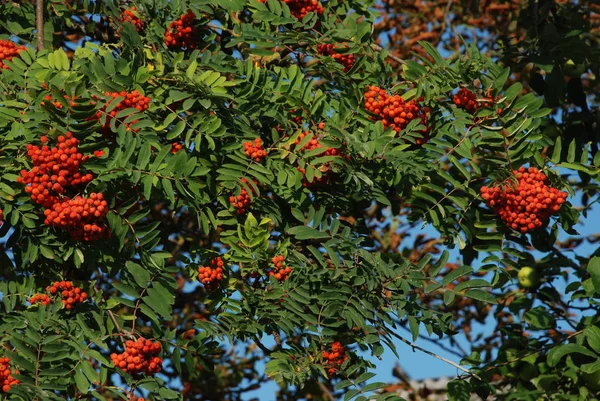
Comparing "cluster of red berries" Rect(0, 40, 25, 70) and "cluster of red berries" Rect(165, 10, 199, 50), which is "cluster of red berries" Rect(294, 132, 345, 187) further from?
"cluster of red berries" Rect(0, 40, 25, 70)

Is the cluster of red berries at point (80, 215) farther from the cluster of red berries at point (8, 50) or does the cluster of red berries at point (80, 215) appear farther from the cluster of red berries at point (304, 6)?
the cluster of red berries at point (304, 6)

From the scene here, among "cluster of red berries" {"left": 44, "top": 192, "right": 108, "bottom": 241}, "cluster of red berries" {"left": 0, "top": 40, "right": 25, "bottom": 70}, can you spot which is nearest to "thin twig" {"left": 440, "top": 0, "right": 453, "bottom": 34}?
"cluster of red berries" {"left": 0, "top": 40, "right": 25, "bottom": 70}

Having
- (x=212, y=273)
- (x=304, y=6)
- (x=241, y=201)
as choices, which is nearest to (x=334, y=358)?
(x=212, y=273)

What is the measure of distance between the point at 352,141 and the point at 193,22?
106cm

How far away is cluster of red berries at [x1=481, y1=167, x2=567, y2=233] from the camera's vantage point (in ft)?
12.4

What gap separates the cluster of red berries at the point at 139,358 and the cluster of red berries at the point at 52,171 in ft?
1.93

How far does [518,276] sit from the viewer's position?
17.3 feet

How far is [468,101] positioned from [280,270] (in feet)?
3.43

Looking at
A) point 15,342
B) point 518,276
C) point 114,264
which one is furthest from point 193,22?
point 518,276

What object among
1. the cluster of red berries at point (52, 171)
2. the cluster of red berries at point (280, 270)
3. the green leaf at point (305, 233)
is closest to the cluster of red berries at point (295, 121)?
the green leaf at point (305, 233)

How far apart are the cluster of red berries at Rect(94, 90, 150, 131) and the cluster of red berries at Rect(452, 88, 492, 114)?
1.27 meters

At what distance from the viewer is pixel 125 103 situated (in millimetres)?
3570

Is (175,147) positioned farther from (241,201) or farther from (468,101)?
(468,101)

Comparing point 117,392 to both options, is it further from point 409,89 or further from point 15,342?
point 409,89
